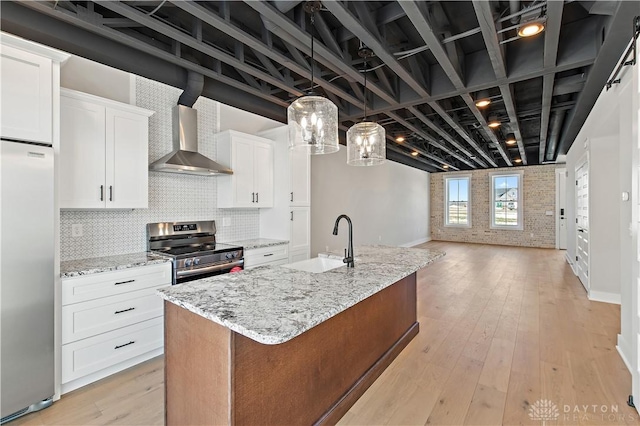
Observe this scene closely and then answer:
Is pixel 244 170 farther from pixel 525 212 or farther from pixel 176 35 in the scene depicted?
pixel 525 212

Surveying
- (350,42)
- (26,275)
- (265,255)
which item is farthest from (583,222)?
(26,275)

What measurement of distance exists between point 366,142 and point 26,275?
2.72 metres

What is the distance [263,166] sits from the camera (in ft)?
13.0

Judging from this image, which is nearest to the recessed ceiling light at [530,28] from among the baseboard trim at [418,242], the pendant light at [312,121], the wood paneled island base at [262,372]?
the pendant light at [312,121]

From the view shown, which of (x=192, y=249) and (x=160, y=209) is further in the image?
(x=160, y=209)

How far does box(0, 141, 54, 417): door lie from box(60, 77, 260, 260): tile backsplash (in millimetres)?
692

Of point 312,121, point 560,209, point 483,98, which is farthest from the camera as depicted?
point 560,209

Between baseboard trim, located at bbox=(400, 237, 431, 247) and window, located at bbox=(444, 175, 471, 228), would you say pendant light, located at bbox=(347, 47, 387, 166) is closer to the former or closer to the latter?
baseboard trim, located at bbox=(400, 237, 431, 247)

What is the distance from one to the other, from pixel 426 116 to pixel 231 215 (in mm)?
3438

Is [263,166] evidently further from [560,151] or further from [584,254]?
[560,151]

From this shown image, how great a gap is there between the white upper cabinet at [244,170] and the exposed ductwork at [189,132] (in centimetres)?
31

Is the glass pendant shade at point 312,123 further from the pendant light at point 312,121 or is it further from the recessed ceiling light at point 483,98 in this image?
the recessed ceiling light at point 483,98

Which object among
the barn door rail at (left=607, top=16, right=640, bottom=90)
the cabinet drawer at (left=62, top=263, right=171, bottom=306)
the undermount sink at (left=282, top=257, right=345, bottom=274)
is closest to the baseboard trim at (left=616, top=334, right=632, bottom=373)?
the barn door rail at (left=607, top=16, right=640, bottom=90)

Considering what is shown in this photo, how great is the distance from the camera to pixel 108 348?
2332 mm
